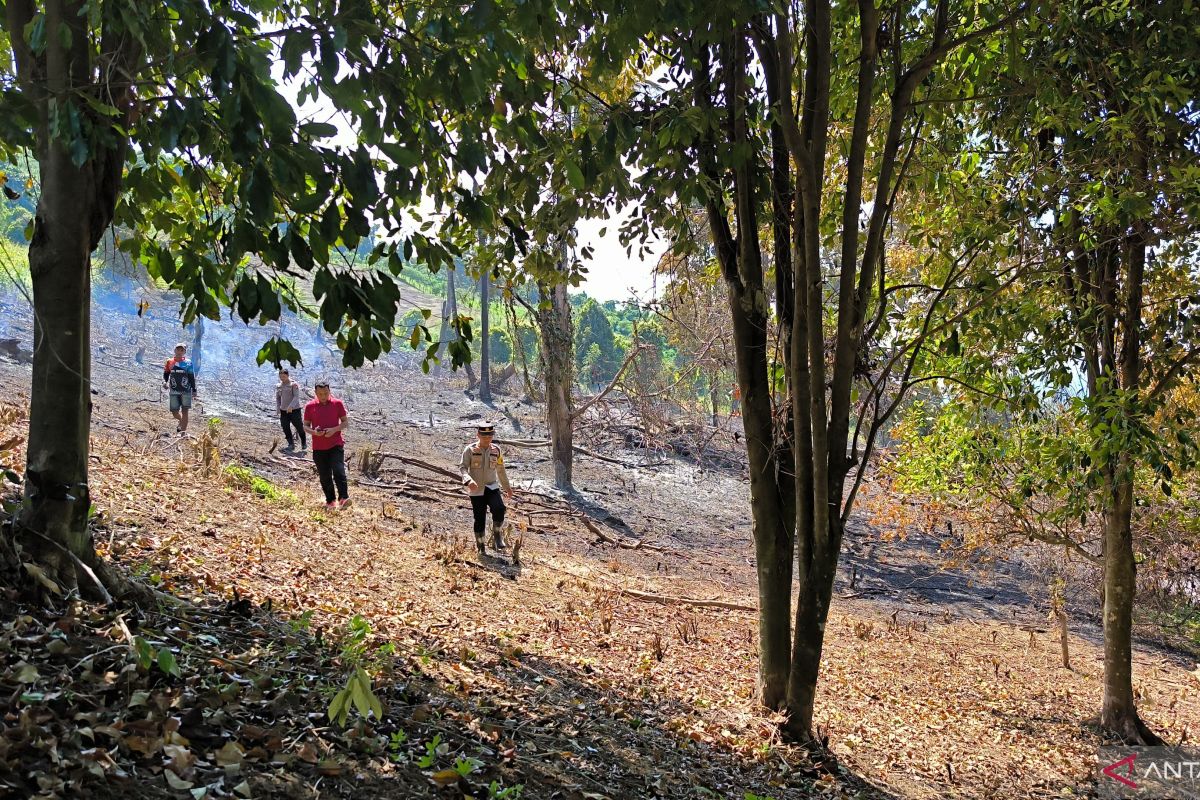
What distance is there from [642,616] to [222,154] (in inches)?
302

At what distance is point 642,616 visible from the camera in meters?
10.2

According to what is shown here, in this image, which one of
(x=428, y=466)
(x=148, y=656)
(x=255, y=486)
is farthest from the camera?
(x=428, y=466)

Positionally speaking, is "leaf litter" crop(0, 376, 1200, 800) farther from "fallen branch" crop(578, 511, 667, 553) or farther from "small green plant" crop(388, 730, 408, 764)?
"fallen branch" crop(578, 511, 667, 553)

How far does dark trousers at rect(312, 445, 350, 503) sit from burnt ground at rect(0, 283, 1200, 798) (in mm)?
436

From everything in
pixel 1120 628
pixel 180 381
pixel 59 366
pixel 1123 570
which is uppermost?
pixel 59 366

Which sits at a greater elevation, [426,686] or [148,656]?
[148,656]

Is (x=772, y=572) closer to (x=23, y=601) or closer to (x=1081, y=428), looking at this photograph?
(x=1081, y=428)

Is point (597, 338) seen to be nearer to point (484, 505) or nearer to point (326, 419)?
point (484, 505)

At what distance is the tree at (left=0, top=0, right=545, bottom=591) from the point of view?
2.67 meters

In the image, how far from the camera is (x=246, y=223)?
116 inches

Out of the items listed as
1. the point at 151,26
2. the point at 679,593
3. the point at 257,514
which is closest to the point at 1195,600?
the point at 679,593

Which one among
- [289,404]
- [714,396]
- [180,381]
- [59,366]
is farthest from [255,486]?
[714,396]

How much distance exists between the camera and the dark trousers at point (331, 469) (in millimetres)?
10602

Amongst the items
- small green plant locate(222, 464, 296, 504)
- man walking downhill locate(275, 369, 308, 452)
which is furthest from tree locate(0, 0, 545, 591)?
man walking downhill locate(275, 369, 308, 452)
